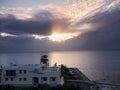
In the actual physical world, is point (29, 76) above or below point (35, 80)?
above

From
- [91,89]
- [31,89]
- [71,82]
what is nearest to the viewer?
[31,89]

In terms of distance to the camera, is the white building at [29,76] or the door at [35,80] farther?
the door at [35,80]

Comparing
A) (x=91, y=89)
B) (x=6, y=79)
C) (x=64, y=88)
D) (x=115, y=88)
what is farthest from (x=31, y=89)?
(x=115, y=88)

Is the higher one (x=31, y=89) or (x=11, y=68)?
(x=11, y=68)

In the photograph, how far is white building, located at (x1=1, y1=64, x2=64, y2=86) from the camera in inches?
2295

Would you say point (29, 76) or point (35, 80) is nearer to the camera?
point (29, 76)

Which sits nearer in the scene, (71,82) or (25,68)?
(25,68)

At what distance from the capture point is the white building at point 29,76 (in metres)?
58.3

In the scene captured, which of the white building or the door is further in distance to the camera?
the door

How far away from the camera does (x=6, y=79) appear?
60.1 metres

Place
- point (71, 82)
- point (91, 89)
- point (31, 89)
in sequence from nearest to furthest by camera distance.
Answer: point (31, 89) → point (91, 89) → point (71, 82)

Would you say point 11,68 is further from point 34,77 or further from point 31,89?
point 31,89

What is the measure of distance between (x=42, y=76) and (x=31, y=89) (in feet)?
23.0

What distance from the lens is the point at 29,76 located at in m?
59.1
